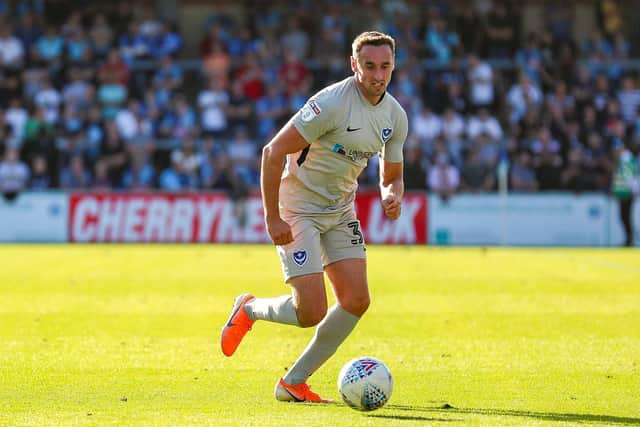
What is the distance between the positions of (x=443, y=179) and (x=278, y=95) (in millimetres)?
4822

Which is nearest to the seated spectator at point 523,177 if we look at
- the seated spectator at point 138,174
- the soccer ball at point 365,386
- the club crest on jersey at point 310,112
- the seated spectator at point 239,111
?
the seated spectator at point 239,111

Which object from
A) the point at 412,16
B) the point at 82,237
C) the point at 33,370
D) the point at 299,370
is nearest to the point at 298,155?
the point at 299,370

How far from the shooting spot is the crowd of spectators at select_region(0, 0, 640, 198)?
27438mm

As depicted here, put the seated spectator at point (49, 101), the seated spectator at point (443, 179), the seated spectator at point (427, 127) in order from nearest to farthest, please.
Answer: the seated spectator at point (443, 179), the seated spectator at point (427, 127), the seated spectator at point (49, 101)

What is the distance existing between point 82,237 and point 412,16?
39.4 feet

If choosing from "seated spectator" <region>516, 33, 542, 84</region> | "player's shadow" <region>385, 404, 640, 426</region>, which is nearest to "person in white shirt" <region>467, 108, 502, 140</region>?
"seated spectator" <region>516, 33, 542, 84</region>

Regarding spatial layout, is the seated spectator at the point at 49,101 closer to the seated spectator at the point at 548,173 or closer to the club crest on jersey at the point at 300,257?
the seated spectator at the point at 548,173

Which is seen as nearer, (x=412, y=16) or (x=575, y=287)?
(x=575, y=287)

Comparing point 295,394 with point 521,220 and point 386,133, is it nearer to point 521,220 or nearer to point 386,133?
point 386,133

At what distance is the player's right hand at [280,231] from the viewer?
724 centimetres

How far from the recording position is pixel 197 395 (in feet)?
24.5

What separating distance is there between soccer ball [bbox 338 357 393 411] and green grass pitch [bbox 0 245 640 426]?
0.10m

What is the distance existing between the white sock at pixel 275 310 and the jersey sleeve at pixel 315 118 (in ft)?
3.66

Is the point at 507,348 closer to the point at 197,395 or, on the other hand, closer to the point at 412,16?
the point at 197,395
